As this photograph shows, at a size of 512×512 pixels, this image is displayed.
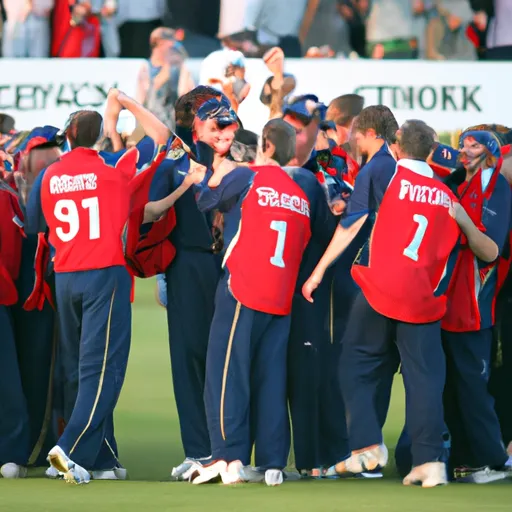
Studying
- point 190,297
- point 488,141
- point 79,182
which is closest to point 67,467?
point 190,297

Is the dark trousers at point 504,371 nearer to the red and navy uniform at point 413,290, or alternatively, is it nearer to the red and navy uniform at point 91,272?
the red and navy uniform at point 413,290

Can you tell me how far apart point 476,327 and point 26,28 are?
8.73 metres

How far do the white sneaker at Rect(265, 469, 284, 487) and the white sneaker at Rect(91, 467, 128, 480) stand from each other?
95 centimetres

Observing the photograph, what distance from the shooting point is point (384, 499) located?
7.75m

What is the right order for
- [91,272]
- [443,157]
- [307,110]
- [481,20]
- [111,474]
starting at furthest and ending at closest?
[481,20], [443,157], [307,110], [111,474], [91,272]

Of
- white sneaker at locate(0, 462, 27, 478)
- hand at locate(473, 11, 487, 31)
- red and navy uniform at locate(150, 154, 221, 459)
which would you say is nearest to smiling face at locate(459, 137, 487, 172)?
red and navy uniform at locate(150, 154, 221, 459)

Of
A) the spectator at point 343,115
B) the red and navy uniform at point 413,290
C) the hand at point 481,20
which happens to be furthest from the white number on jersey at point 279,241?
the hand at point 481,20

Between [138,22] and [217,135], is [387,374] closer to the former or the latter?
[217,135]

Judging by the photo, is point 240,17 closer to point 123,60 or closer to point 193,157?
point 123,60

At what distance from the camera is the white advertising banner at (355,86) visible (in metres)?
15.9

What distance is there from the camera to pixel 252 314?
8.25 meters

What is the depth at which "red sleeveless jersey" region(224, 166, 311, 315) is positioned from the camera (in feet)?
27.1

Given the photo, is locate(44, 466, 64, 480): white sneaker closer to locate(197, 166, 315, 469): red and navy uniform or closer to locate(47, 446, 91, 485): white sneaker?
locate(47, 446, 91, 485): white sneaker

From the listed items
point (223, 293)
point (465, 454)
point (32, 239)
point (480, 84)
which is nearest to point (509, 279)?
point (465, 454)
